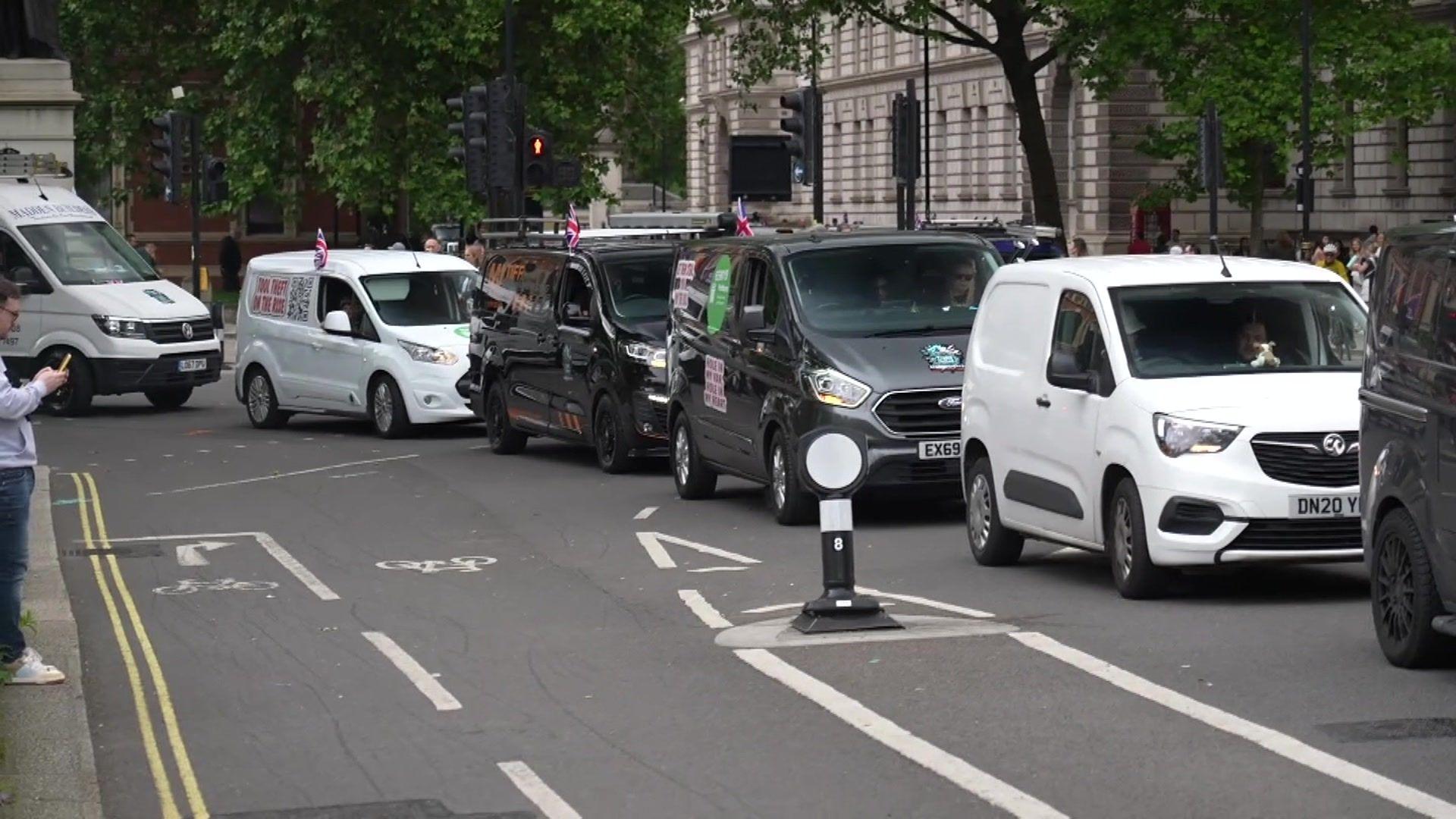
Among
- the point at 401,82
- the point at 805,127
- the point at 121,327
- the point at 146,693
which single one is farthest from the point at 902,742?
the point at 401,82

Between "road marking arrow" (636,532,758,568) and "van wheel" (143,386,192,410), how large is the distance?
1666 cm

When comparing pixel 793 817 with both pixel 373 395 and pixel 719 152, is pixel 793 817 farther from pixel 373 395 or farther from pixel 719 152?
pixel 719 152

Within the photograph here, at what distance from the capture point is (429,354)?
2725 centimetres

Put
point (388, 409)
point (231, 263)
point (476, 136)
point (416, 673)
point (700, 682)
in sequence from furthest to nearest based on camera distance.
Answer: point (231, 263), point (476, 136), point (388, 409), point (416, 673), point (700, 682)

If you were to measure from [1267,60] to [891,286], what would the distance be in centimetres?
2830

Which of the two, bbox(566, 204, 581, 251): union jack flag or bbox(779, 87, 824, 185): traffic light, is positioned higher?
bbox(779, 87, 824, 185): traffic light

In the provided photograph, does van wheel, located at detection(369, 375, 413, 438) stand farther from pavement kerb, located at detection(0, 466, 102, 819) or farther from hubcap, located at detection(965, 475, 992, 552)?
pavement kerb, located at detection(0, 466, 102, 819)

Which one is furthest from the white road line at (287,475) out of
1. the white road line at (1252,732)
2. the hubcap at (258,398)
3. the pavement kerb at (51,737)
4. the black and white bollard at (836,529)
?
the white road line at (1252,732)

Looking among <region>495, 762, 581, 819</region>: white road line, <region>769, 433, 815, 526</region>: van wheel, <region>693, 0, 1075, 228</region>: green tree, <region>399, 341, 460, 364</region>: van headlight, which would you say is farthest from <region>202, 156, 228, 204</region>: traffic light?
<region>495, 762, 581, 819</region>: white road line

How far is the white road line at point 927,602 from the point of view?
42.8ft

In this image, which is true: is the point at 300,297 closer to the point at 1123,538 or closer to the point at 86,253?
the point at 86,253

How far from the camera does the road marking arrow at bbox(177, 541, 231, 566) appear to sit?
16.6 m

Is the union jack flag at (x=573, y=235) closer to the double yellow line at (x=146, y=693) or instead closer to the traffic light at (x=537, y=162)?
the traffic light at (x=537, y=162)

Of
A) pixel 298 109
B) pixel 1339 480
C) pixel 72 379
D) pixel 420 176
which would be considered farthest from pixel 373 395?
pixel 298 109
